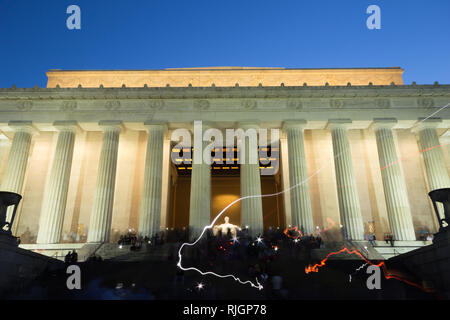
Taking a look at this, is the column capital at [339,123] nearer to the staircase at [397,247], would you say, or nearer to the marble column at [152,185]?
the staircase at [397,247]

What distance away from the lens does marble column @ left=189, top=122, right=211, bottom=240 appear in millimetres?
29938

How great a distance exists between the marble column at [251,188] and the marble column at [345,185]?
719cm

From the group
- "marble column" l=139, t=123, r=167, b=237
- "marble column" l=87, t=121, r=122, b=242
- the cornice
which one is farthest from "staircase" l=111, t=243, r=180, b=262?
the cornice

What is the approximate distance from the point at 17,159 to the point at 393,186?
3415 cm

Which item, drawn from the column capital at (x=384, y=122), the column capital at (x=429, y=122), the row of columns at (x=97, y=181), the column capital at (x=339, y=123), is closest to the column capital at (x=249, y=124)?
the column capital at (x=339, y=123)

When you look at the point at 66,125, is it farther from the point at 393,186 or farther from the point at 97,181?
the point at 393,186

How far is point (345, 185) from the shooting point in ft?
101

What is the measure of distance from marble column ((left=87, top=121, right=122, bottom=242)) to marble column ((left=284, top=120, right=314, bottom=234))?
16.1 m

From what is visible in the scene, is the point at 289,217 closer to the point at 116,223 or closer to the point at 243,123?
Answer: the point at 243,123

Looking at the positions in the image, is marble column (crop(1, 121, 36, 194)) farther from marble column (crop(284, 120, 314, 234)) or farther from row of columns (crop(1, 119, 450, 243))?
marble column (crop(284, 120, 314, 234))

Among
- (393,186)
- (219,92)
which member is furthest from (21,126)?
(393,186)

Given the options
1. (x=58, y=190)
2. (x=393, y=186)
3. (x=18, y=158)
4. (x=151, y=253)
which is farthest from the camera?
(x=18, y=158)

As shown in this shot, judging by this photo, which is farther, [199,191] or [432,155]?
[432,155]

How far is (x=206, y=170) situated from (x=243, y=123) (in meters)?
5.68
